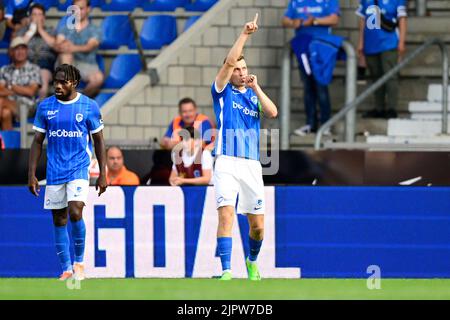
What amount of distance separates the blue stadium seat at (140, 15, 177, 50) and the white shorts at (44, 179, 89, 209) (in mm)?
6007

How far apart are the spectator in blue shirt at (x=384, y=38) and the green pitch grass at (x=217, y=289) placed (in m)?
4.52

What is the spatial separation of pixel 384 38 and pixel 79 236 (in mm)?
5781

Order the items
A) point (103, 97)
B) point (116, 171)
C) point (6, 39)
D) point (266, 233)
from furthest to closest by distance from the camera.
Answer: point (6, 39), point (103, 97), point (116, 171), point (266, 233)

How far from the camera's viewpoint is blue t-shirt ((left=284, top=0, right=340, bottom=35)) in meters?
16.7

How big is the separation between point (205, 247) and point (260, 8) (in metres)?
4.25

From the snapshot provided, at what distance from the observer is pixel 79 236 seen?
1224 centimetres

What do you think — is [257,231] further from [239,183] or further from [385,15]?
[385,15]

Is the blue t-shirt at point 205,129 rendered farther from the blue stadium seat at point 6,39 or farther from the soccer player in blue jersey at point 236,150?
the blue stadium seat at point 6,39

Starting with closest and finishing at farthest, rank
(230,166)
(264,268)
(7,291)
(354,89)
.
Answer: (7,291) → (230,166) → (264,268) → (354,89)

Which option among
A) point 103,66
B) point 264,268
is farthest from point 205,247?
point 103,66

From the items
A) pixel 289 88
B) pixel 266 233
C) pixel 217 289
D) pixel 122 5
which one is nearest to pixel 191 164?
pixel 266 233

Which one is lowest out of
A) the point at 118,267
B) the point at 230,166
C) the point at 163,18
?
the point at 118,267

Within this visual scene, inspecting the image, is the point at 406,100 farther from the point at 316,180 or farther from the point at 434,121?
the point at 316,180

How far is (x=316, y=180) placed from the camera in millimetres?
15086
